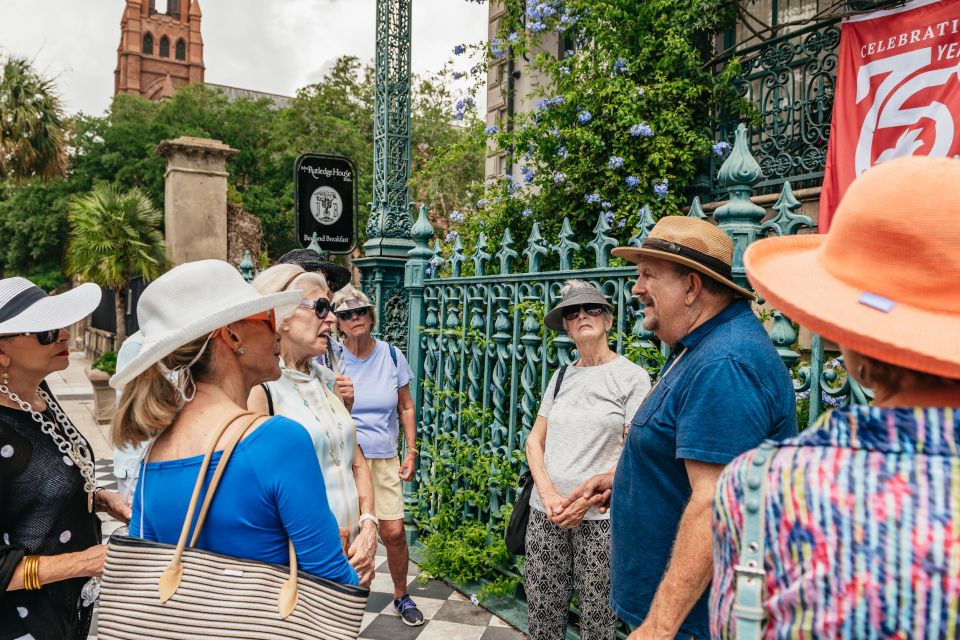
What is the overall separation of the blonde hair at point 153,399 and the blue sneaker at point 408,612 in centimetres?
288

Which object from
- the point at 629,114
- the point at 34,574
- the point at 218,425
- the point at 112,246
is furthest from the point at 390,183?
the point at 112,246

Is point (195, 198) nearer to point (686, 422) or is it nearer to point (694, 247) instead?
point (694, 247)

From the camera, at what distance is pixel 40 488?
220 centimetres

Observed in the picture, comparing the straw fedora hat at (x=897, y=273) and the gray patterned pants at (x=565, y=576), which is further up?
the straw fedora hat at (x=897, y=273)

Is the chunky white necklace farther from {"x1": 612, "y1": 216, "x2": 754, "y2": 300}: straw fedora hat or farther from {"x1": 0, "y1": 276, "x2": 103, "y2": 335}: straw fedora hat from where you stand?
{"x1": 612, "y1": 216, "x2": 754, "y2": 300}: straw fedora hat

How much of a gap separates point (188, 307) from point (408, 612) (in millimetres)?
3074

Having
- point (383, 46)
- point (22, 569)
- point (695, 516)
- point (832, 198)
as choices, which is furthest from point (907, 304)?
point (383, 46)

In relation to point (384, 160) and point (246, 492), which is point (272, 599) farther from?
point (384, 160)

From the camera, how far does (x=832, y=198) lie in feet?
20.2

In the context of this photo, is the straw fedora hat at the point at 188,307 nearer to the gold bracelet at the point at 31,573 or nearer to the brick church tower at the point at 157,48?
the gold bracelet at the point at 31,573

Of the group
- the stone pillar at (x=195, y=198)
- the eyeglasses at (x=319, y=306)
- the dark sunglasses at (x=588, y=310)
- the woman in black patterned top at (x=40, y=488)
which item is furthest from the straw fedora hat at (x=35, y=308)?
the stone pillar at (x=195, y=198)

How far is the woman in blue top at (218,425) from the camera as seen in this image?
5.37ft

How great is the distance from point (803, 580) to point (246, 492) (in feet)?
3.86

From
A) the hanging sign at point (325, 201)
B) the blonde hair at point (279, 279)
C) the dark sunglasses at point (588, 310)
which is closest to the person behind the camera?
the blonde hair at point (279, 279)
